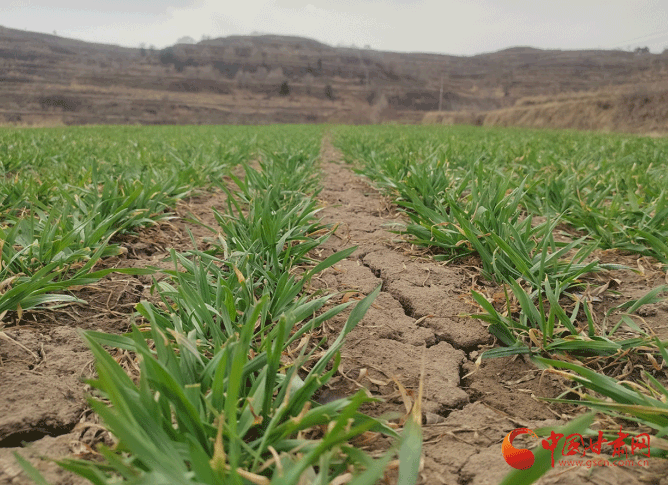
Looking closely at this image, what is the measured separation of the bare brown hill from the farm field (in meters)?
23.6

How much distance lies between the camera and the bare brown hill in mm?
35219

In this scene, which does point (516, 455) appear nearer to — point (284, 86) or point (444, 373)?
point (444, 373)

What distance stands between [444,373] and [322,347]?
0.35 metres

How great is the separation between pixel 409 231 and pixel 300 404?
52.7 inches

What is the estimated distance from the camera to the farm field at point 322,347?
0.64m

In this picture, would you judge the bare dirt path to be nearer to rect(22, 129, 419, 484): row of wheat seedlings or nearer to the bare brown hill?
rect(22, 129, 419, 484): row of wheat seedlings

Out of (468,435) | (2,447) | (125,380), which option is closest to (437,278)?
(468,435)

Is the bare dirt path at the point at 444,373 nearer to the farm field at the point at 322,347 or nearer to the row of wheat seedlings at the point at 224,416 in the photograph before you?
the farm field at the point at 322,347

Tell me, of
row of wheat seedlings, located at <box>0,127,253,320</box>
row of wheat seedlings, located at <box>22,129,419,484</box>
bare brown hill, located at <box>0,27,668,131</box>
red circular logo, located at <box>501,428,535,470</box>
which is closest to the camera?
row of wheat seedlings, located at <box>22,129,419,484</box>

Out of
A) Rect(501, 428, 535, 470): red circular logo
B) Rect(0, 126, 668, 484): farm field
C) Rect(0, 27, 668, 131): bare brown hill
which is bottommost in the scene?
Rect(501, 428, 535, 470): red circular logo

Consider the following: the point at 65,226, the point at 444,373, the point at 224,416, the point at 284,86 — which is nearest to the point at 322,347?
the point at 444,373

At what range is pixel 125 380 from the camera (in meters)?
0.68

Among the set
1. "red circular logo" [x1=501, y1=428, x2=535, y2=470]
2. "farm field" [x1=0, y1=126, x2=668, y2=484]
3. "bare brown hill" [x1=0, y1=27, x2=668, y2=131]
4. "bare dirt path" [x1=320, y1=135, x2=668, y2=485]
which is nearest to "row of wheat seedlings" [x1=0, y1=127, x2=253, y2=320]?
"farm field" [x1=0, y1=126, x2=668, y2=484]

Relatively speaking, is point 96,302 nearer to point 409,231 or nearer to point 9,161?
point 409,231
